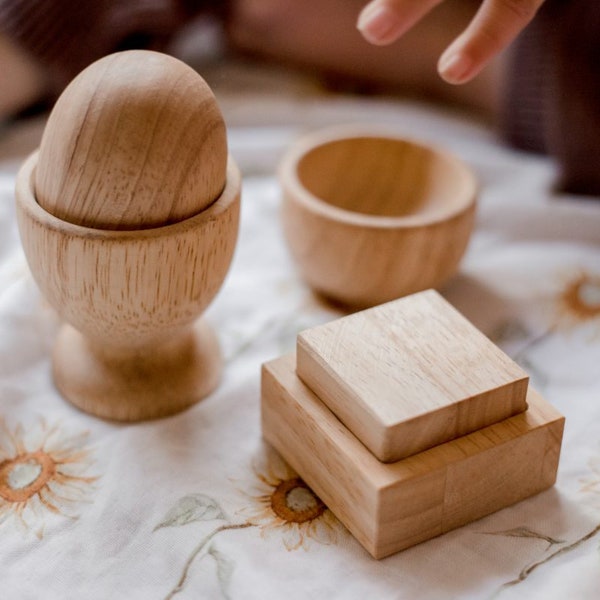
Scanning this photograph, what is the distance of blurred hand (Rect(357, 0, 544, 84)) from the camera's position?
0.51 meters

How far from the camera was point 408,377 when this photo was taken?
0.42 meters

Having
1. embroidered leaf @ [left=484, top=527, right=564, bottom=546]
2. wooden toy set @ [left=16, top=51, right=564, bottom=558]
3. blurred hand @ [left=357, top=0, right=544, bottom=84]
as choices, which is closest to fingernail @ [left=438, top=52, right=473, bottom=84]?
blurred hand @ [left=357, top=0, right=544, bottom=84]

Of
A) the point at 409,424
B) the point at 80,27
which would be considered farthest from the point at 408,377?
the point at 80,27

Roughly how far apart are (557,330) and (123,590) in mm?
295

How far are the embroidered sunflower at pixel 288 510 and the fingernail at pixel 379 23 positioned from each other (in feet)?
0.81

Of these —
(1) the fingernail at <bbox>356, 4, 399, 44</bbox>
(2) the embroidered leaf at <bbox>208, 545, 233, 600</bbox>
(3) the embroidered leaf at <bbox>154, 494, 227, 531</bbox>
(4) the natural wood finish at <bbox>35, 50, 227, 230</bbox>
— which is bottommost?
(2) the embroidered leaf at <bbox>208, 545, 233, 600</bbox>

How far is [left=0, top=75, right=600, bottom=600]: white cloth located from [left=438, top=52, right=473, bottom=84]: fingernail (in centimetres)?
14

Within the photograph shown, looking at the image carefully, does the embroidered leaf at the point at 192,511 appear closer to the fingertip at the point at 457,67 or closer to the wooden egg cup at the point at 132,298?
the wooden egg cup at the point at 132,298

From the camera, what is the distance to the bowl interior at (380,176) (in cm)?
60

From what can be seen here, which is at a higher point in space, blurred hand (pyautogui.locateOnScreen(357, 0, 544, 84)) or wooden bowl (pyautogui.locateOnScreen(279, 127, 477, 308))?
blurred hand (pyautogui.locateOnScreen(357, 0, 544, 84))

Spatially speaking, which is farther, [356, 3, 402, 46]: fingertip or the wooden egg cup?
[356, 3, 402, 46]: fingertip

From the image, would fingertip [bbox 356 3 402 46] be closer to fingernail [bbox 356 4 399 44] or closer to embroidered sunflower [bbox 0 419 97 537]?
fingernail [bbox 356 4 399 44]

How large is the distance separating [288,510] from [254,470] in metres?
0.03

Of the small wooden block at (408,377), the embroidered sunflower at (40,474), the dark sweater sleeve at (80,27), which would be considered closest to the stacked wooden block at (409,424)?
the small wooden block at (408,377)
